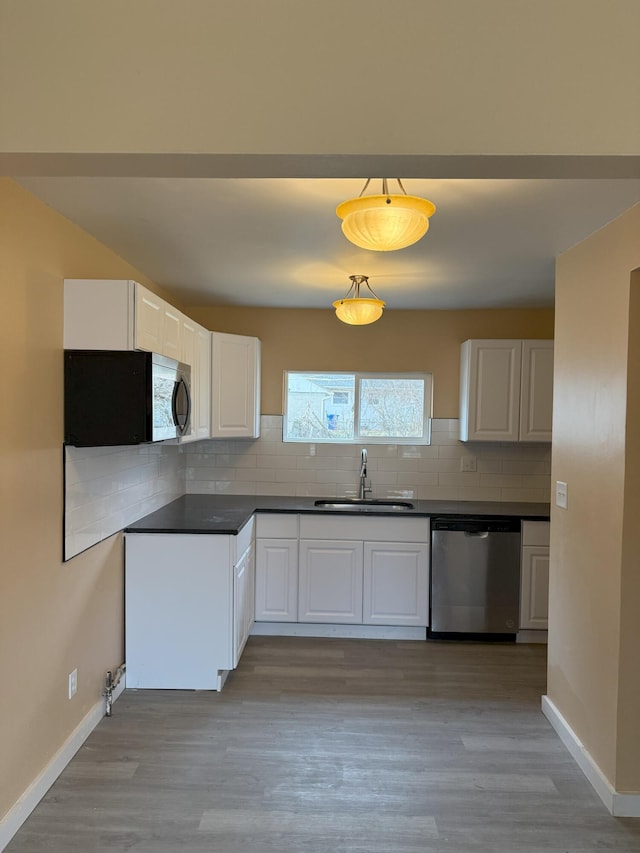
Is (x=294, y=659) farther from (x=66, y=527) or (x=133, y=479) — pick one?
(x=66, y=527)

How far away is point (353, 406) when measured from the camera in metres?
4.57

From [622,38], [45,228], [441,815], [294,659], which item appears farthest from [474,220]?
[294,659]

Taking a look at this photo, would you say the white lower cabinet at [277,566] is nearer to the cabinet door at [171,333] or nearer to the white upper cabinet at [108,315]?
the cabinet door at [171,333]

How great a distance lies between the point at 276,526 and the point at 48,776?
1.98 metres

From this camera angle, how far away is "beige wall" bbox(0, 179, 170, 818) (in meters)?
1.98

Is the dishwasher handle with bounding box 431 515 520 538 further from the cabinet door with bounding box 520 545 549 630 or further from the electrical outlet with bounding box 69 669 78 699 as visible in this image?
the electrical outlet with bounding box 69 669 78 699

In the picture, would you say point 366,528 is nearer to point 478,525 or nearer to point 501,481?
point 478,525

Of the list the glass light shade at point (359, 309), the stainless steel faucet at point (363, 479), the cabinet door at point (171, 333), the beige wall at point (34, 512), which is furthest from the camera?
the stainless steel faucet at point (363, 479)

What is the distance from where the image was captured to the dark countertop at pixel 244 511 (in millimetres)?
3188

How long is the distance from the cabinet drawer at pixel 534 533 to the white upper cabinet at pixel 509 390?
62cm

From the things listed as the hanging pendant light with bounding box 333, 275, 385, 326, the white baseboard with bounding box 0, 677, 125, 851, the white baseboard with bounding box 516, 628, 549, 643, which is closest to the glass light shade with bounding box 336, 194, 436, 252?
the hanging pendant light with bounding box 333, 275, 385, 326

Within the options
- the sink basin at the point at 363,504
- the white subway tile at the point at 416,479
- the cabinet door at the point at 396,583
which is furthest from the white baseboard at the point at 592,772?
the white subway tile at the point at 416,479

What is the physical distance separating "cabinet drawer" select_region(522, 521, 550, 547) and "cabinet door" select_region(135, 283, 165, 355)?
2663 millimetres

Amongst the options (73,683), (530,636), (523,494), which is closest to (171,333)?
(73,683)
